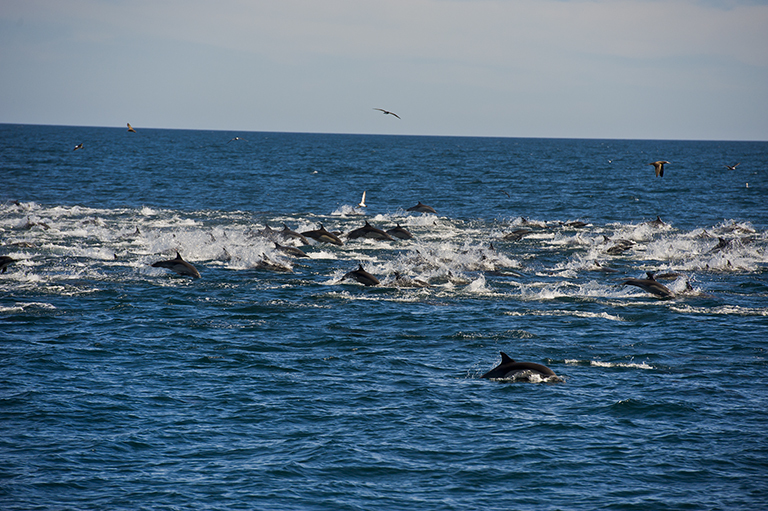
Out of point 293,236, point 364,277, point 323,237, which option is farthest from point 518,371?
point 293,236

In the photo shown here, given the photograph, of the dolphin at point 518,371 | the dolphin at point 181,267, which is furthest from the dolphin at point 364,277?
the dolphin at point 518,371

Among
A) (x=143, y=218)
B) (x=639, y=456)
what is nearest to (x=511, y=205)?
(x=143, y=218)

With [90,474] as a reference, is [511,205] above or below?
above

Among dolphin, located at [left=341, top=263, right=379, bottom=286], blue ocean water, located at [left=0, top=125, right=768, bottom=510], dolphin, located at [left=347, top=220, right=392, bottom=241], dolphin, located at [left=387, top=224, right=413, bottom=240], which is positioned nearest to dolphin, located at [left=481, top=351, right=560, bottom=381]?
blue ocean water, located at [left=0, top=125, right=768, bottom=510]

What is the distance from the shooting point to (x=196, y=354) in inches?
576

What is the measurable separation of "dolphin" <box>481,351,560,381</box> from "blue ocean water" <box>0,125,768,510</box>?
172mm

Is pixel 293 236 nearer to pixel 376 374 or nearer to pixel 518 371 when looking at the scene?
pixel 376 374

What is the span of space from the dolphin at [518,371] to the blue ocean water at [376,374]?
17cm

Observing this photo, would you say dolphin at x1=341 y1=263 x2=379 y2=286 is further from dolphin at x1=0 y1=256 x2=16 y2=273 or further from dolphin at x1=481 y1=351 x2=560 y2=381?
dolphin at x1=0 y1=256 x2=16 y2=273

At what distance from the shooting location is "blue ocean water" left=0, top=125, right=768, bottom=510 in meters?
9.52

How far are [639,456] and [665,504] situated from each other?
1396mm

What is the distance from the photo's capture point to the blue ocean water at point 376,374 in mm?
9516

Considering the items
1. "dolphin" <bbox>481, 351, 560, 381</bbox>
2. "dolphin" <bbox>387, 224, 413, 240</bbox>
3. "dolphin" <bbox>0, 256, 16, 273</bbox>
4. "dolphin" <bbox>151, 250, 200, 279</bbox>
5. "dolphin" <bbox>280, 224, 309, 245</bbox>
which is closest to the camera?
"dolphin" <bbox>481, 351, 560, 381</bbox>

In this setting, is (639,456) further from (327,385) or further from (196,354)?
(196,354)
